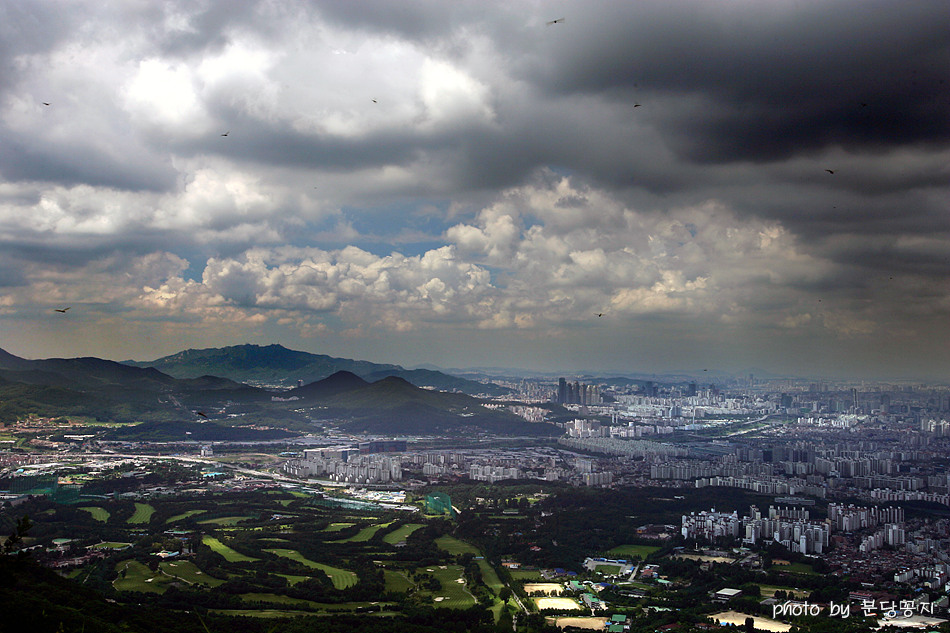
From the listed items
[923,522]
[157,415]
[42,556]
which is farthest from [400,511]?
[157,415]

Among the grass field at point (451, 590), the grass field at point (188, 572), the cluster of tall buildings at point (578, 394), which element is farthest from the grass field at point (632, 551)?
the cluster of tall buildings at point (578, 394)

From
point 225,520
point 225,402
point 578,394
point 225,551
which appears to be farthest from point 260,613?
point 578,394

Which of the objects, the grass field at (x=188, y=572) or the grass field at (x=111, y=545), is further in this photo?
the grass field at (x=111, y=545)

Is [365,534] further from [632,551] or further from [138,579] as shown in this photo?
[632,551]

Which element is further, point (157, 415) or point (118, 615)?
point (157, 415)

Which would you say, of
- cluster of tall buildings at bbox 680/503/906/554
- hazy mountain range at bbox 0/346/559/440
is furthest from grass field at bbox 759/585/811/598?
hazy mountain range at bbox 0/346/559/440

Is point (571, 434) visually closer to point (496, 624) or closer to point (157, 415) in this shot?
point (157, 415)

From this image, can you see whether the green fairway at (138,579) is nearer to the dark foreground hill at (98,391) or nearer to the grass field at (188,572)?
the grass field at (188,572)
